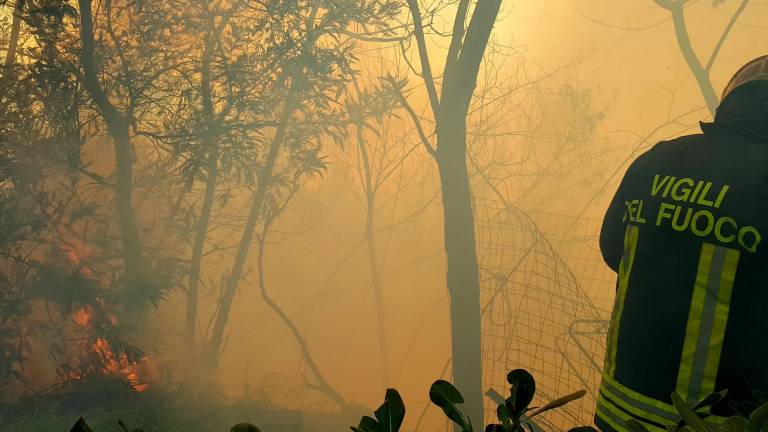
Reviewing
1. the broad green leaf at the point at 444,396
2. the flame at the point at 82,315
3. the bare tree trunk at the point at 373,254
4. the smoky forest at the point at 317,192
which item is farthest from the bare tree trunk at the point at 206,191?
the broad green leaf at the point at 444,396

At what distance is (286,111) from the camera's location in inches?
94.9

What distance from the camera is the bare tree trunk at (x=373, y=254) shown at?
8.07ft

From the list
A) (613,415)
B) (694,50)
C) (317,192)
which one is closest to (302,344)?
(317,192)

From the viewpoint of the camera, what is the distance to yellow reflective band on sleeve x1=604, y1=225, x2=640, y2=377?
66.7 inches

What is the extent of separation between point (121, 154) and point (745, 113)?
1927mm

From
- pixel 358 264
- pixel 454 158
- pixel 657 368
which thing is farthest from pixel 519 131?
pixel 657 368

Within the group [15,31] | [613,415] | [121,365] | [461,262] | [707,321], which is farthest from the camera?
[461,262]

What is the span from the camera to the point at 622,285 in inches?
68.3

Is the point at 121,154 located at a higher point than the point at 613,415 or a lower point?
higher

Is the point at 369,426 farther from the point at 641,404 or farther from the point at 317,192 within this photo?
the point at 317,192

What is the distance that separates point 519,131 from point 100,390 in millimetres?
1743

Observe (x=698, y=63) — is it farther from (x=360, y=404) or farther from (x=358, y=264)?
(x=360, y=404)

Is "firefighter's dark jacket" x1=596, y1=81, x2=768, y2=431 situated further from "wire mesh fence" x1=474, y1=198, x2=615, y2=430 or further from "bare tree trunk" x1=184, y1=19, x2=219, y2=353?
"bare tree trunk" x1=184, y1=19, x2=219, y2=353

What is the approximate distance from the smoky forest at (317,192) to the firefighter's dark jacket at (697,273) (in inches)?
31.0
